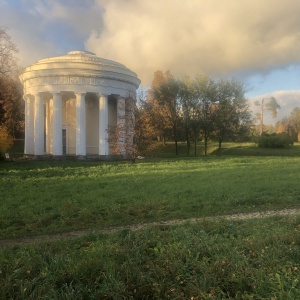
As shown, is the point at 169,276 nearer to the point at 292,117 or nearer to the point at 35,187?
the point at 35,187

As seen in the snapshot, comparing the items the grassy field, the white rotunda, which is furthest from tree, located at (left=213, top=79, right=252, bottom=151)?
the grassy field

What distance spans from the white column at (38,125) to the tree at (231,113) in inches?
833

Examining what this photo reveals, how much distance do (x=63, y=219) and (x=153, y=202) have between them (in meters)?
3.13

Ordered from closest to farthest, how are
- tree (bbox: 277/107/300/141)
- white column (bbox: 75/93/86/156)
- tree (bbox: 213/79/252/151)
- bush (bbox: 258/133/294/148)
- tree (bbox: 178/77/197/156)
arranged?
1. white column (bbox: 75/93/86/156)
2. tree (bbox: 213/79/252/151)
3. tree (bbox: 178/77/197/156)
4. bush (bbox: 258/133/294/148)
5. tree (bbox: 277/107/300/141)

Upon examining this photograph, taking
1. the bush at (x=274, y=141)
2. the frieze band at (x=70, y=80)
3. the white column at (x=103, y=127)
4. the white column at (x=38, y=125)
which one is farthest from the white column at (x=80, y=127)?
the bush at (x=274, y=141)

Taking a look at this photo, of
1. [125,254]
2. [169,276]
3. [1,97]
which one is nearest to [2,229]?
[125,254]

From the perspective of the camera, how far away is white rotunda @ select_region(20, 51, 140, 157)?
34.1 meters

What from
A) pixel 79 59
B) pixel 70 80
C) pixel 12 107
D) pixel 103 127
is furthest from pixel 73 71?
pixel 12 107

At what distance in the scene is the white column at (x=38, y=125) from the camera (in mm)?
35812

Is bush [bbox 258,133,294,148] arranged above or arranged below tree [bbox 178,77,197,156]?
below

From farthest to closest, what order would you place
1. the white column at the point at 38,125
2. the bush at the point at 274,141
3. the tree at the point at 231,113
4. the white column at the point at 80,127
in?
1. the bush at the point at 274,141
2. the tree at the point at 231,113
3. the white column at the point at 38,125
4. the white column at the point at 80,127

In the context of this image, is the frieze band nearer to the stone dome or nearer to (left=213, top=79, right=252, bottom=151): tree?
the stone dome

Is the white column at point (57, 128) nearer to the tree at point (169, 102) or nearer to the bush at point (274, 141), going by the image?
the tree at point (169, 102)

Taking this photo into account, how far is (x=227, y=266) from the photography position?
4.89 metres
